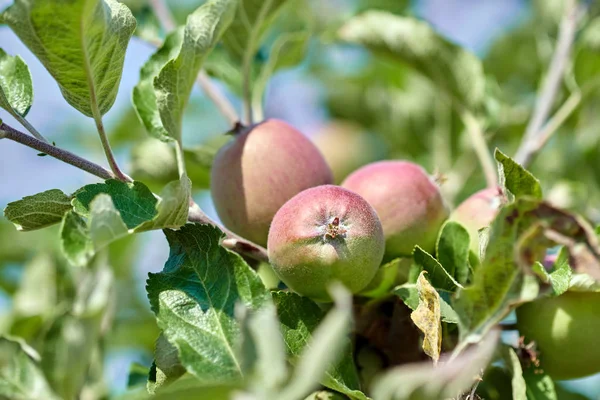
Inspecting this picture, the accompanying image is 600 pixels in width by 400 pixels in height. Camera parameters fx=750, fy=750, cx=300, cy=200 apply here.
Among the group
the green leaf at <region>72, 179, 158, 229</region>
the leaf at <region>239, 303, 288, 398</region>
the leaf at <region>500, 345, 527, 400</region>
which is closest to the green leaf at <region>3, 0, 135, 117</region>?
the green leaf at <region>72, 179, 158, 229</region>

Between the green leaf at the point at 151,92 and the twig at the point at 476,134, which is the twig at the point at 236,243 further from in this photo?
the twig at the point at 476,134

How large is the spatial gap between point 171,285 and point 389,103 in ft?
5.12

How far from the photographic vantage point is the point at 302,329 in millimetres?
1018

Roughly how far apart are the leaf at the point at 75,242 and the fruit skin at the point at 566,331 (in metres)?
0.66

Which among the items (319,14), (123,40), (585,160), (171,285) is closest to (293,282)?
(171,285)

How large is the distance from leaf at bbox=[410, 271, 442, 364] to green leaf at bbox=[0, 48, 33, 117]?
0.62 metres

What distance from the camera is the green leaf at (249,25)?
4.68 feet

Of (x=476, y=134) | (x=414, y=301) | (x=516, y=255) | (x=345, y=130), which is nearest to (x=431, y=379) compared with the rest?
(x=516, y=255)

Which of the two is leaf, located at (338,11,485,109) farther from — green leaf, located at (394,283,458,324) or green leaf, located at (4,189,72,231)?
green leaf, located at (4,189,72,231)

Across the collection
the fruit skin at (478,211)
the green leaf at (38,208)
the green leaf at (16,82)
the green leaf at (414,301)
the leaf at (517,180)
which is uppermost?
the green leaf at (16,82)

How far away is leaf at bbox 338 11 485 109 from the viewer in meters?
1.73

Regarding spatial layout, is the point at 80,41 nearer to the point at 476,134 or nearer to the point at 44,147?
the point at 44,147

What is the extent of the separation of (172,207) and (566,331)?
1.96 feet

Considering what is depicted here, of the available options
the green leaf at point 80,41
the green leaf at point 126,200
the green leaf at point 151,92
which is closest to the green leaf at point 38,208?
the green leaf at point 126,200
